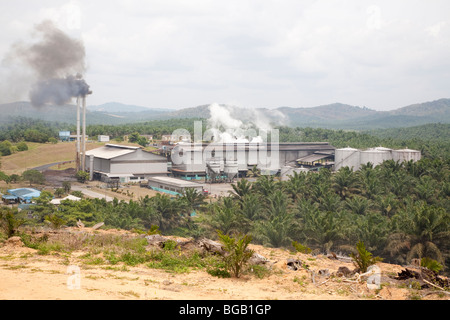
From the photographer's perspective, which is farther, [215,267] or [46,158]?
[46,158]

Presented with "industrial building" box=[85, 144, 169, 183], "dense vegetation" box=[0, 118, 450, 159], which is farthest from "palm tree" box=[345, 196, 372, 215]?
"dense vegetation" box=[0, 118, 450, 159]

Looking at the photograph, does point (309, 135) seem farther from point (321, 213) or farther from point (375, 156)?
point (321, 213)

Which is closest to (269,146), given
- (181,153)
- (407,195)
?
(181,153)

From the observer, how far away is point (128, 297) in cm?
997

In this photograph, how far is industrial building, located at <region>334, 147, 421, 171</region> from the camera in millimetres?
70250

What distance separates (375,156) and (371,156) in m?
0.60

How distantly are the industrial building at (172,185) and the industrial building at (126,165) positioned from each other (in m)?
5.25

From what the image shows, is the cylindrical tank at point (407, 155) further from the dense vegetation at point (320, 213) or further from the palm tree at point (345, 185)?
the palm tree at point (345, 185)

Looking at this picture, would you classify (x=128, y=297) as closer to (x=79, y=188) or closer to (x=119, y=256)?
(x=119, y=256)

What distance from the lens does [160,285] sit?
1154 centimetres

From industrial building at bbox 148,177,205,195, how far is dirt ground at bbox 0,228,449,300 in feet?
136

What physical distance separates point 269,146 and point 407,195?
41215 mm

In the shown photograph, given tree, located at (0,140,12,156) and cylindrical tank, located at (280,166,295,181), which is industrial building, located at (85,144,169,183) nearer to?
tree, located at (0,140,12,156)
